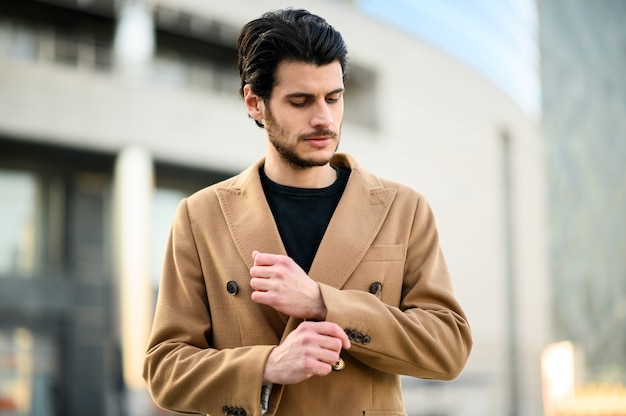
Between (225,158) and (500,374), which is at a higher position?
(225,158)

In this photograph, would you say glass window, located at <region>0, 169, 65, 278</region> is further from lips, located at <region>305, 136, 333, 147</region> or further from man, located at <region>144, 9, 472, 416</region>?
lips, located at <region>305, 136, 333, 147</region>

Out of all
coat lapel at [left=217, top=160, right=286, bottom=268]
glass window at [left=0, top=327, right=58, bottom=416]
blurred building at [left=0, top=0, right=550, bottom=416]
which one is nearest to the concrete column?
blurred building at [left=0, top=0, right=550, bottom=416]

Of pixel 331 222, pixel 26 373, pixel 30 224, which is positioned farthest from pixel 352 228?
pixel 30 224

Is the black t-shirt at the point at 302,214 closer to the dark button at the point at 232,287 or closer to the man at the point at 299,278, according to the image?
the man at the point at 299,278

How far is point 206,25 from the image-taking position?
28641mm

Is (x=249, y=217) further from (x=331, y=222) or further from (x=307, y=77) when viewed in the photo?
(x=307, y=77)

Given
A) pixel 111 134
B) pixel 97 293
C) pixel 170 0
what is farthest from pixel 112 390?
pixel 170 0

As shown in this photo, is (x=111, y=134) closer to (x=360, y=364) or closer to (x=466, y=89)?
(x=466, y=89)

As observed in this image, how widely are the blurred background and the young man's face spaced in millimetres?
16138

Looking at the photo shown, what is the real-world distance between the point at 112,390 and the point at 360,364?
904 inches

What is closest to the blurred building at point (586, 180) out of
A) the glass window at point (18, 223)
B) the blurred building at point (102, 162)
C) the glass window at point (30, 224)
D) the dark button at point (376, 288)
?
the blurred building at point (102, 162)

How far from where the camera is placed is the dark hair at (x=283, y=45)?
8.57ft

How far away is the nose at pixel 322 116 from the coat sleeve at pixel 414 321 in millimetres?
468

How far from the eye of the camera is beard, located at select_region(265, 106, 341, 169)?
8.67 feet
